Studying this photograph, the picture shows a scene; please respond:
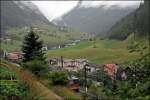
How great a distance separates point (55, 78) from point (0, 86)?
39.7 ft

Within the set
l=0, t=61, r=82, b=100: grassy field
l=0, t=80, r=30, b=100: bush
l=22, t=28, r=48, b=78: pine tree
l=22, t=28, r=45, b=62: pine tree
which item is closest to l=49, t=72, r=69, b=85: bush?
l=0, t=61, r=82, b=100: grassy field

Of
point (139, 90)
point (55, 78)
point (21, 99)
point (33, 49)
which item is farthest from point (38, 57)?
point (21, 99)

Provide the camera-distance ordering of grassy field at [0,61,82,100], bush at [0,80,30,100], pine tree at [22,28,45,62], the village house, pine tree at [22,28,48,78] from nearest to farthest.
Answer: bush at [0,80,30,100]
grassy field at [0,61,82,100]
pine tree at [22,28,48,78]
pine tree at [22,28,45,62]
the village house

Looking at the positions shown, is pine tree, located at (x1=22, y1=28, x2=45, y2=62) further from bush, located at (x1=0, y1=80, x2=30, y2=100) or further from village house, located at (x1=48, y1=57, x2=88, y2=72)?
village house, located at (x1=48, y1=57, x2=88, y2=72)

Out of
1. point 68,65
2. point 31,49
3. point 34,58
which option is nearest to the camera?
point 34,58

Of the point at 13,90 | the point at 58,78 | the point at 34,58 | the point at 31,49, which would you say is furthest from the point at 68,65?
the point at 13,90

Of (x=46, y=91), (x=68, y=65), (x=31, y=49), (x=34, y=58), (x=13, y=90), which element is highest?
(x=31, y=49)

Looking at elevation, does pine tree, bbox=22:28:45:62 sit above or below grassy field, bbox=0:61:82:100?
above

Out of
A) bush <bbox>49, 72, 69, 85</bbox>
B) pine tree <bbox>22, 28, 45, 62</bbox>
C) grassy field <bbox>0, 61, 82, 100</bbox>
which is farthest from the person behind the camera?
pine tree <bbox>22, 28, 45, 62</bbox>

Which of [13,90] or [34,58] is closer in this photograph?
[13,90]

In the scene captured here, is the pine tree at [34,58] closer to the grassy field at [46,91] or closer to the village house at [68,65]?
the grassy field at [46,91]

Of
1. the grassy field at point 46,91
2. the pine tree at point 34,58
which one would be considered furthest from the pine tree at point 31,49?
the grassy field at point 46,91

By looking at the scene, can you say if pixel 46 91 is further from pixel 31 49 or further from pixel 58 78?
pixel 31 49

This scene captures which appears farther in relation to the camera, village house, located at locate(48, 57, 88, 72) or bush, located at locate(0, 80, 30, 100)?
village house, located at locate(48, 57, 88, 72)
